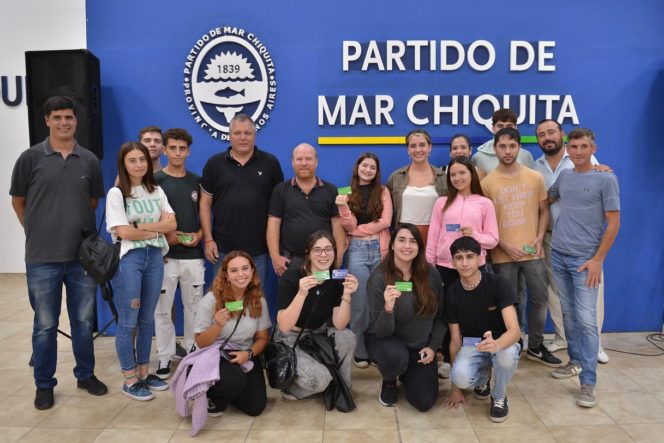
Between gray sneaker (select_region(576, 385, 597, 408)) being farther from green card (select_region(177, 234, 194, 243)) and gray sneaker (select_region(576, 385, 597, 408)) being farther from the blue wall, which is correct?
green card (select_region(177, 234, 194, 243))

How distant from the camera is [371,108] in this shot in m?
3.91

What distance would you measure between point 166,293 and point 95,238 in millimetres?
658

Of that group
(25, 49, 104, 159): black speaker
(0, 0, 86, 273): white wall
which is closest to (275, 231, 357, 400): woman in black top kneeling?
(25, 49, 104, 159): black speaker

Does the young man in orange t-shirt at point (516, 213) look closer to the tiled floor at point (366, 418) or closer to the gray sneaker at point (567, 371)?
the gray sneaker at point (567, 371)

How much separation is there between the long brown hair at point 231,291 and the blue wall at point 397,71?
141cm

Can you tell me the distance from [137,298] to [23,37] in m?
4.86

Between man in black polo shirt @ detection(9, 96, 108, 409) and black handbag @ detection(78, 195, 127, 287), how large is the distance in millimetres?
98

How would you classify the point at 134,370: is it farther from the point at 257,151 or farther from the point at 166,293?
the point at 257,151

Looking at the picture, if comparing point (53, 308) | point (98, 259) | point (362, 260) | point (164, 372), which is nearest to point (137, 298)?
point (98, 259)

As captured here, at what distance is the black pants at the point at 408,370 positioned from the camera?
2740 millimetres

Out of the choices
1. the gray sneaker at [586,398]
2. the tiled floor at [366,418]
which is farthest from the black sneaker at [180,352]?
the gray sneaker at [586,398]

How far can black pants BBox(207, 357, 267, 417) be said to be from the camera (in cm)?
263

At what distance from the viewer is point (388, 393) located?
283 cm

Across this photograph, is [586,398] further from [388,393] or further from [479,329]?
[388,393]
